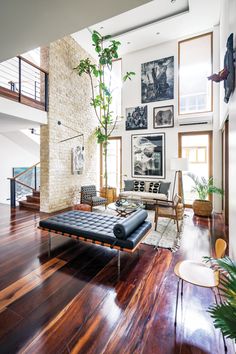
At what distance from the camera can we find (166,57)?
6.46 metres

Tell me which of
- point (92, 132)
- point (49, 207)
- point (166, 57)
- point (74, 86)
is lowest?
point (49, 207)

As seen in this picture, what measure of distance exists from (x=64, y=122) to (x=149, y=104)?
10.1ft

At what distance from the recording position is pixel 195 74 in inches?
240

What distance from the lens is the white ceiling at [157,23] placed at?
16.4ft

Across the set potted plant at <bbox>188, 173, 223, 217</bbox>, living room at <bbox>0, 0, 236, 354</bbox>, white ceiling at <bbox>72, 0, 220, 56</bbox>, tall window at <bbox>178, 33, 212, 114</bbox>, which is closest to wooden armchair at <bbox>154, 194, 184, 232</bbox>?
living room at <bbox>0, 0, 236, 354</bbox>

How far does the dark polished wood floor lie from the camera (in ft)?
4.96

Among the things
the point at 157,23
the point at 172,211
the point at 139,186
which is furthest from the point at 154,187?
the point at 157,23

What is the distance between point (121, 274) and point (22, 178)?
6726mm

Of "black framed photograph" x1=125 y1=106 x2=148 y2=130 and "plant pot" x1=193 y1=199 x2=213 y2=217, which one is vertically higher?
"black framed photograph" x1=125 y1=106 x2=148 y2=130

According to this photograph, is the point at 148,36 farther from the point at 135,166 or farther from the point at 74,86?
the point at 135,166

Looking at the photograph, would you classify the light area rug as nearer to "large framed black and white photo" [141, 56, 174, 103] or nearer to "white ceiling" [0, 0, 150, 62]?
"white ceiling" [0, 0, 150, 62]

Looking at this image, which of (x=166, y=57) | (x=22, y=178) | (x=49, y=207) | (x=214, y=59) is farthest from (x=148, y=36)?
(x=22, y=178)

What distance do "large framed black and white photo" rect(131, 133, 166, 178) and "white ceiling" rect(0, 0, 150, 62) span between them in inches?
194

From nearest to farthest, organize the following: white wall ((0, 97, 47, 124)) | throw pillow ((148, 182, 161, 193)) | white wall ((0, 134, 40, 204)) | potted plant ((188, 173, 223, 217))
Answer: white wall ((0, 97, 47, 124)), potted plant ((188, 173, 223, 217)), throw pillow ((148, 182, 161, 193)), white wall ((0, 134, 40, 204))
